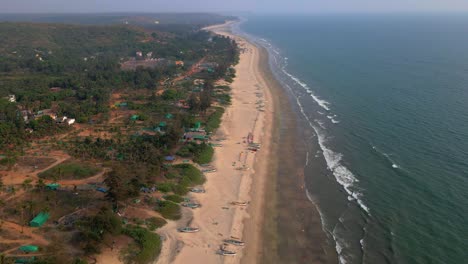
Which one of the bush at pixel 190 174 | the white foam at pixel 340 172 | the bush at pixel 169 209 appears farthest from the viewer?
the bush at pixel 190 174

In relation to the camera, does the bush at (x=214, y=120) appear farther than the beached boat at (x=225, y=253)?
Yes

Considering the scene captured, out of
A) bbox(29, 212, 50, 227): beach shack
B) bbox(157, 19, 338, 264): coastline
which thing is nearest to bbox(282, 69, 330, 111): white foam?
bbox(157, 19, 338, 264): coastline

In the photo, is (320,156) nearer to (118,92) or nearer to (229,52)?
(118,92)

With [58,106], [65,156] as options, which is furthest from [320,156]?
[58,106]

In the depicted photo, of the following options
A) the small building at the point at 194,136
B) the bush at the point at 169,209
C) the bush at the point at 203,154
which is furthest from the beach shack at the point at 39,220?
the small building at the point at 194,136

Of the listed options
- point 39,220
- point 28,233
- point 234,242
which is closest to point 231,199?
point 234,242

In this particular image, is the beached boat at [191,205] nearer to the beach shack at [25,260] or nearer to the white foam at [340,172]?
the beach shack at [25,260]
